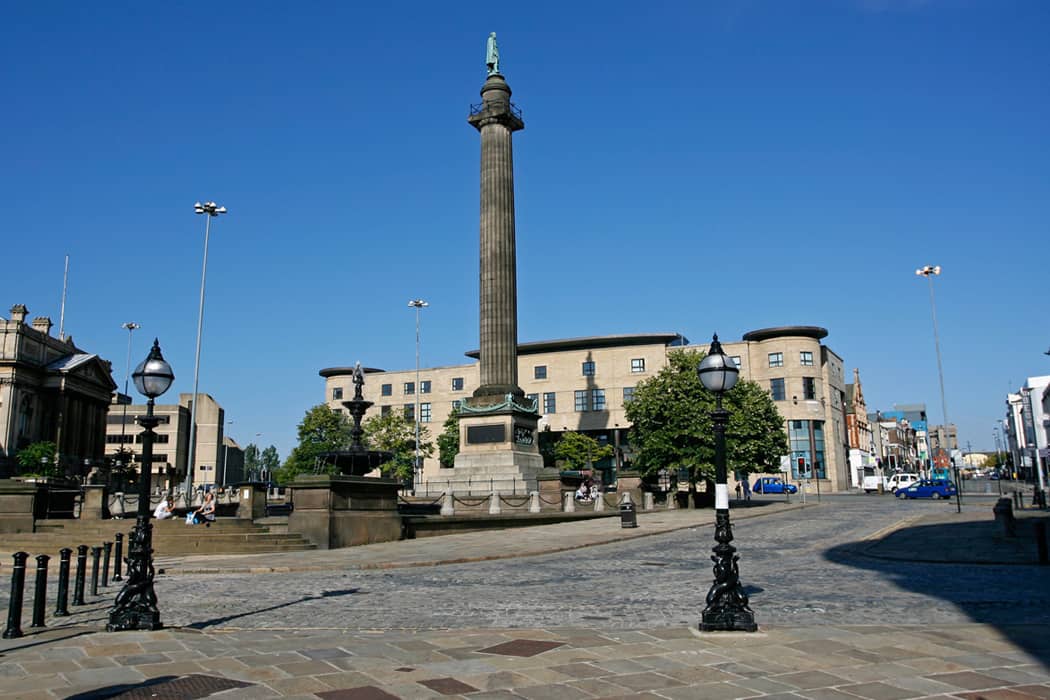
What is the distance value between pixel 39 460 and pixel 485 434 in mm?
41022

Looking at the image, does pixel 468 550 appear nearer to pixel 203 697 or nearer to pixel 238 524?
pixel 238 524

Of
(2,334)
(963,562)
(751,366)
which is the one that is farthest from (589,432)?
(963,562)

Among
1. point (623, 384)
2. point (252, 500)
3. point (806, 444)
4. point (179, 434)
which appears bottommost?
point (252, 500)

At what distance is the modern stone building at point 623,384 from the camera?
89.4 metres

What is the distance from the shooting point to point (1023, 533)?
2589cm

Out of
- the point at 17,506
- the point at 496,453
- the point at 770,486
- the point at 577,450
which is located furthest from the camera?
the point at 770,486

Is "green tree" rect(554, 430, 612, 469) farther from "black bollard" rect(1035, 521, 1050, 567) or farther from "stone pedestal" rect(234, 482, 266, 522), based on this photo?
"black bollard" rect(1035, 521, 1050, 567)

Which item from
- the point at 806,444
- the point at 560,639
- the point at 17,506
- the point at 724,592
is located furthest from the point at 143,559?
the point at 806,444

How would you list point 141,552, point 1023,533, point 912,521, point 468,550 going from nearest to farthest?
1. point 141,552
2. point 468,550
3. point 1023,533
4. point 912,521

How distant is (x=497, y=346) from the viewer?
48.7 m

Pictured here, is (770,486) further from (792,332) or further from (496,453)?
(496,453)

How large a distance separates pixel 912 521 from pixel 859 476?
7410cm

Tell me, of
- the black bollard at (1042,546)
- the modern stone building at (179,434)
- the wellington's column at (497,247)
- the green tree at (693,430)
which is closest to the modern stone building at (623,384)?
the modern stone building at (179,434)

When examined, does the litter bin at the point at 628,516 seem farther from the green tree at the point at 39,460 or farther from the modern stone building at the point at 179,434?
the modern stone building at the point at 179,434
